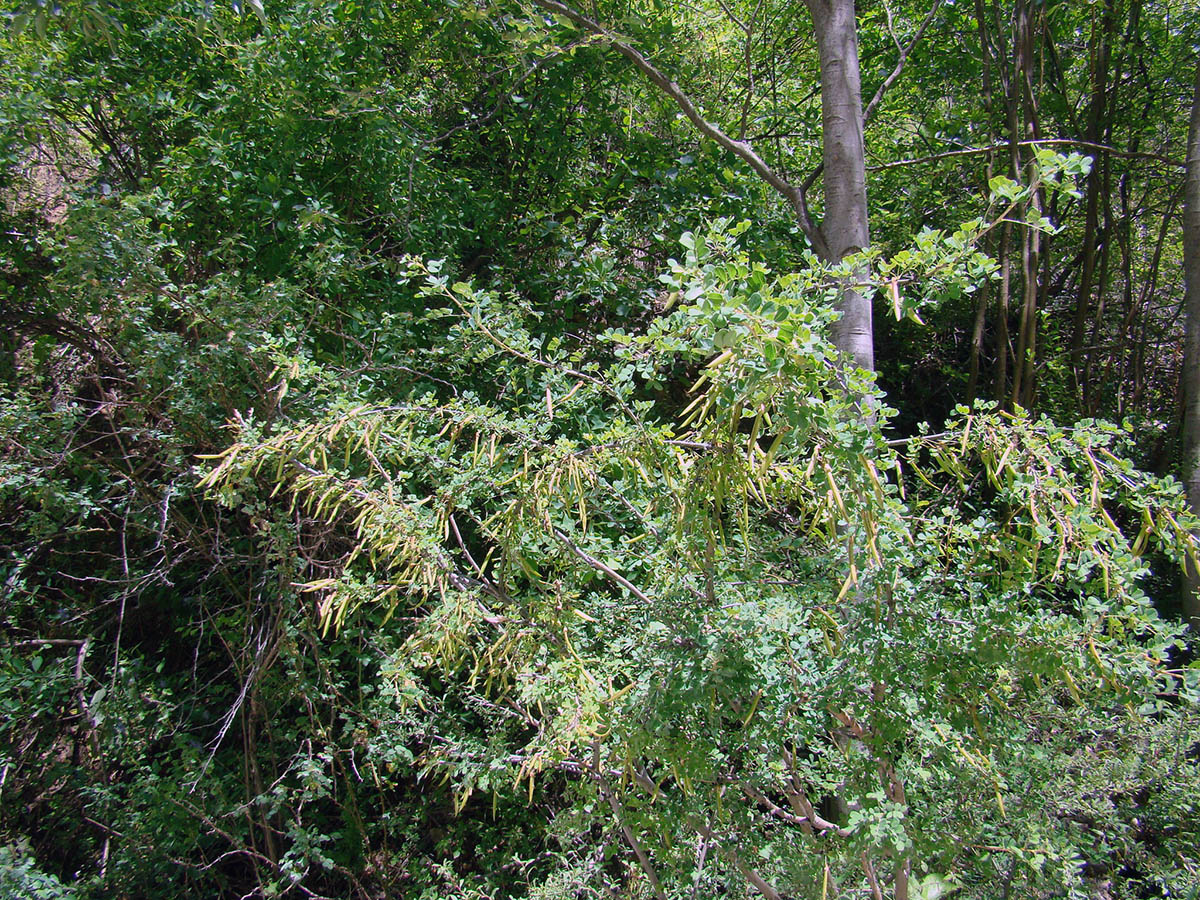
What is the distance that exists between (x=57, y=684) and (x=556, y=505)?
2081mm

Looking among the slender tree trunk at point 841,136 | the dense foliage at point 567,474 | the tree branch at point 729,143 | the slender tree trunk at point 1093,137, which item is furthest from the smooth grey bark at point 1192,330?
the tree branch at point 729,143

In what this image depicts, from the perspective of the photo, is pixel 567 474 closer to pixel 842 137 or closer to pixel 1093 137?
pixel 842 137

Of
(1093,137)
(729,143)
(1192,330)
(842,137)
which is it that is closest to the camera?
(842,137)

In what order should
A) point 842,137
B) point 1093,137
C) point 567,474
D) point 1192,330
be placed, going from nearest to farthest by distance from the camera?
point 567,474 → point 842,137 → point 1192,330 → point 1093,137

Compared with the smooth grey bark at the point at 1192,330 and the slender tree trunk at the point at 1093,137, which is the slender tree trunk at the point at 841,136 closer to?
the smooth grey bark at the point at 1192,330

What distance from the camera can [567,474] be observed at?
1.45 m

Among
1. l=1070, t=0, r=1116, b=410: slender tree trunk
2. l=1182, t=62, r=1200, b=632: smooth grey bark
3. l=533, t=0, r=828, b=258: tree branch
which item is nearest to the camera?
l=533, t=0, r=828, b=258: tree branch

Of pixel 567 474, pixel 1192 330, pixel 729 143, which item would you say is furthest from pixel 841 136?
pixel 1192 330

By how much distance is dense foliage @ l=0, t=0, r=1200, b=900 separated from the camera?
1299 mm

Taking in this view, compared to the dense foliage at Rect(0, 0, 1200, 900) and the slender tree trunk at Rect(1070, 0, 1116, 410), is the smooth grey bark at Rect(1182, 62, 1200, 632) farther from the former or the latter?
the slender tree trunk at Rect(1070, 0, 1116, 410)

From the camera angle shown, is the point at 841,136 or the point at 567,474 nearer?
the point at 567,474

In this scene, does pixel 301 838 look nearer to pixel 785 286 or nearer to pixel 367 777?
pixel 367 777

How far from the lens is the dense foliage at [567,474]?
1.30m

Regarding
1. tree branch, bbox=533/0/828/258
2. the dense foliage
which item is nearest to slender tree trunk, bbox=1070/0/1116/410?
the dense foliage
